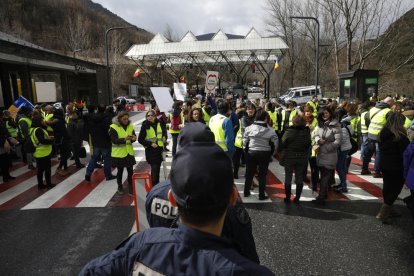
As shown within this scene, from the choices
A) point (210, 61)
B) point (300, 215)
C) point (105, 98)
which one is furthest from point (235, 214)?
point (210, 61)

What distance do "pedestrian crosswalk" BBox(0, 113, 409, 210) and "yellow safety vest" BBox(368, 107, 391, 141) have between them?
107 centimetres

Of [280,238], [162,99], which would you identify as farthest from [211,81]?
[280,238]

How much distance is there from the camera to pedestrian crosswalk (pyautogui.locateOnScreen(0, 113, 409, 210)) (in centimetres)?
612

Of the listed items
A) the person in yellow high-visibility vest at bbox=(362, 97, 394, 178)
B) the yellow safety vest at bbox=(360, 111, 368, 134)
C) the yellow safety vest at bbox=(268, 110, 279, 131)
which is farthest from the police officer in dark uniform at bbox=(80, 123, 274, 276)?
the yellow safety vest at bbox=(268, 110, 279, 131)

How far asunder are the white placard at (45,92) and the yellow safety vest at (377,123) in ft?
93.9

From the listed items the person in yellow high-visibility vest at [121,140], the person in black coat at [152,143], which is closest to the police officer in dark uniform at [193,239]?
the person in black coat at [152,143]

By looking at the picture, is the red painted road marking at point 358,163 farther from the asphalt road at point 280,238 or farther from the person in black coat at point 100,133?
the person in black coat at point 100,133

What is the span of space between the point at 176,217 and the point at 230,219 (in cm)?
39

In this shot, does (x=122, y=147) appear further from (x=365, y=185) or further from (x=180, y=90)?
(x=180, y=90)

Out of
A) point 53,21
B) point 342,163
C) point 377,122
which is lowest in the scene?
point 342,163

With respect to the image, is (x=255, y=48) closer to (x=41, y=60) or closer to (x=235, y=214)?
(x=41, y=60)

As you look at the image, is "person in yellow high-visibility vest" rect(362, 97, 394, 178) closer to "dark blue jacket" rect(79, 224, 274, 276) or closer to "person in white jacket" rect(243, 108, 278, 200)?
"person in white jacket" rect(243, 108, 278, 200)

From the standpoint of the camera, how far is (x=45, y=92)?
29.1m

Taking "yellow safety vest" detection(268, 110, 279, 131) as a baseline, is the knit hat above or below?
above
